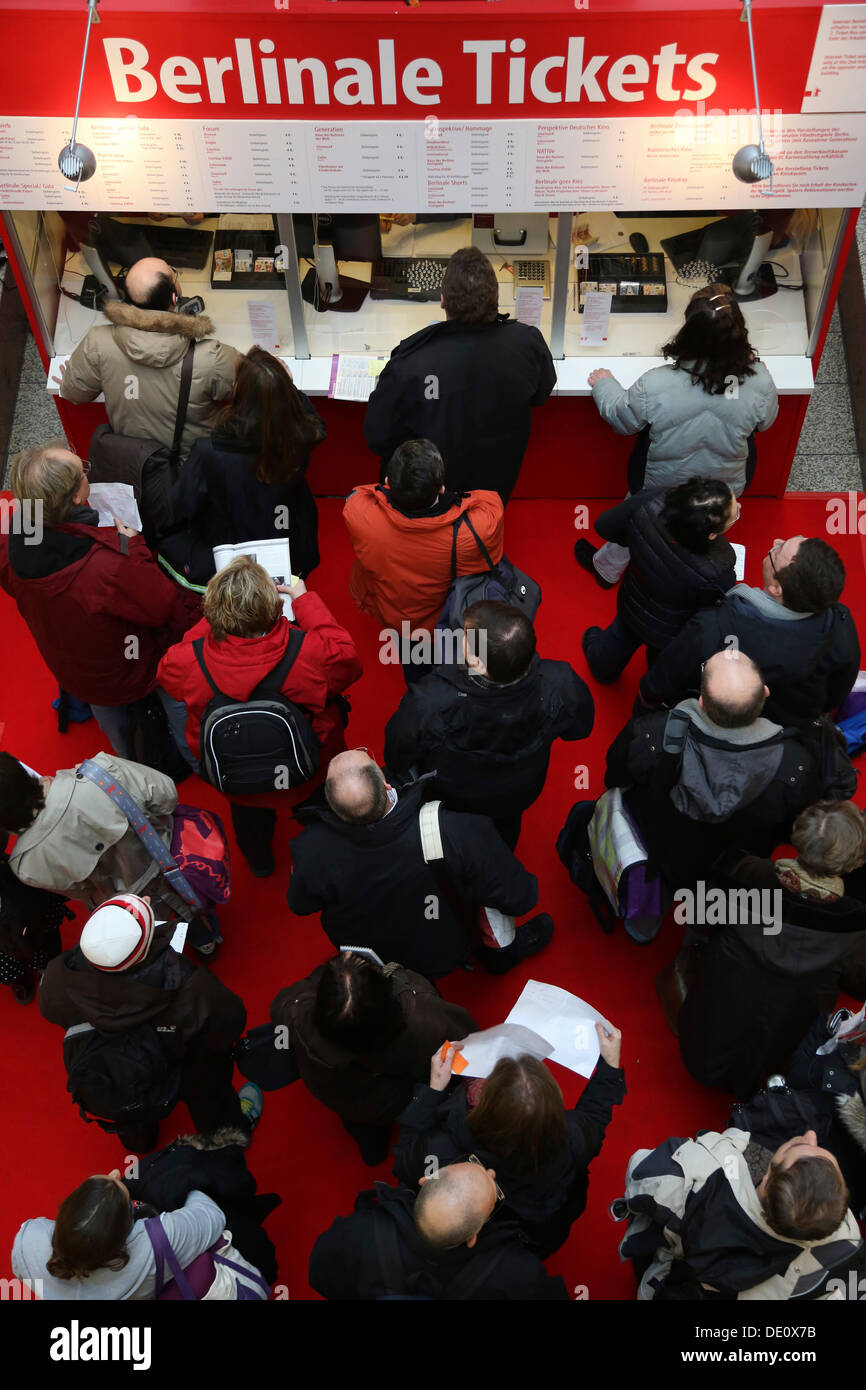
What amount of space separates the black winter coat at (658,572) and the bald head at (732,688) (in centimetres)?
73

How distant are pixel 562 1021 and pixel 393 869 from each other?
94cm

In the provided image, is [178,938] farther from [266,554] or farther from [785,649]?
[785,649]

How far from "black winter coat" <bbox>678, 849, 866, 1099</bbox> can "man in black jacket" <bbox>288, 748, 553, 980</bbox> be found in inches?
25.0

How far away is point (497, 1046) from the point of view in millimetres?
3729

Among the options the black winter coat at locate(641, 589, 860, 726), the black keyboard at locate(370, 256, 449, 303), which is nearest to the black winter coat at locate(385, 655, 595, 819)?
the black winter coat at locate(641, 589, 860, 726)

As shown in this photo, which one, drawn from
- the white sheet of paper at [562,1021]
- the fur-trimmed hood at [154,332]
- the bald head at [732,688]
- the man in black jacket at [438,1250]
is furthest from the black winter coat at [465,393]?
the man in black jacket at [438,1250]

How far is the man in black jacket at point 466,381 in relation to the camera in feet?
15.0

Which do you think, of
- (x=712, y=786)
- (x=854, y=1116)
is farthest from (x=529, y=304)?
(x=854, y=1116)

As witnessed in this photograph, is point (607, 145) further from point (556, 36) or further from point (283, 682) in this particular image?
point (283, 682)

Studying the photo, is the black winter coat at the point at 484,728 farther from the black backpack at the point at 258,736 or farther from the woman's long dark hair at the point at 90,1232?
the woman's long dark hair at the point at 90,1232

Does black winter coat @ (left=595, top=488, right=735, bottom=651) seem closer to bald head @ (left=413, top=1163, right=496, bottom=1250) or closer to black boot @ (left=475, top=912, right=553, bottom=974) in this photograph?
black boot @ (left=475, top=912, right=553, bottom=974)

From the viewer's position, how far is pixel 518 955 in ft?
14.8
